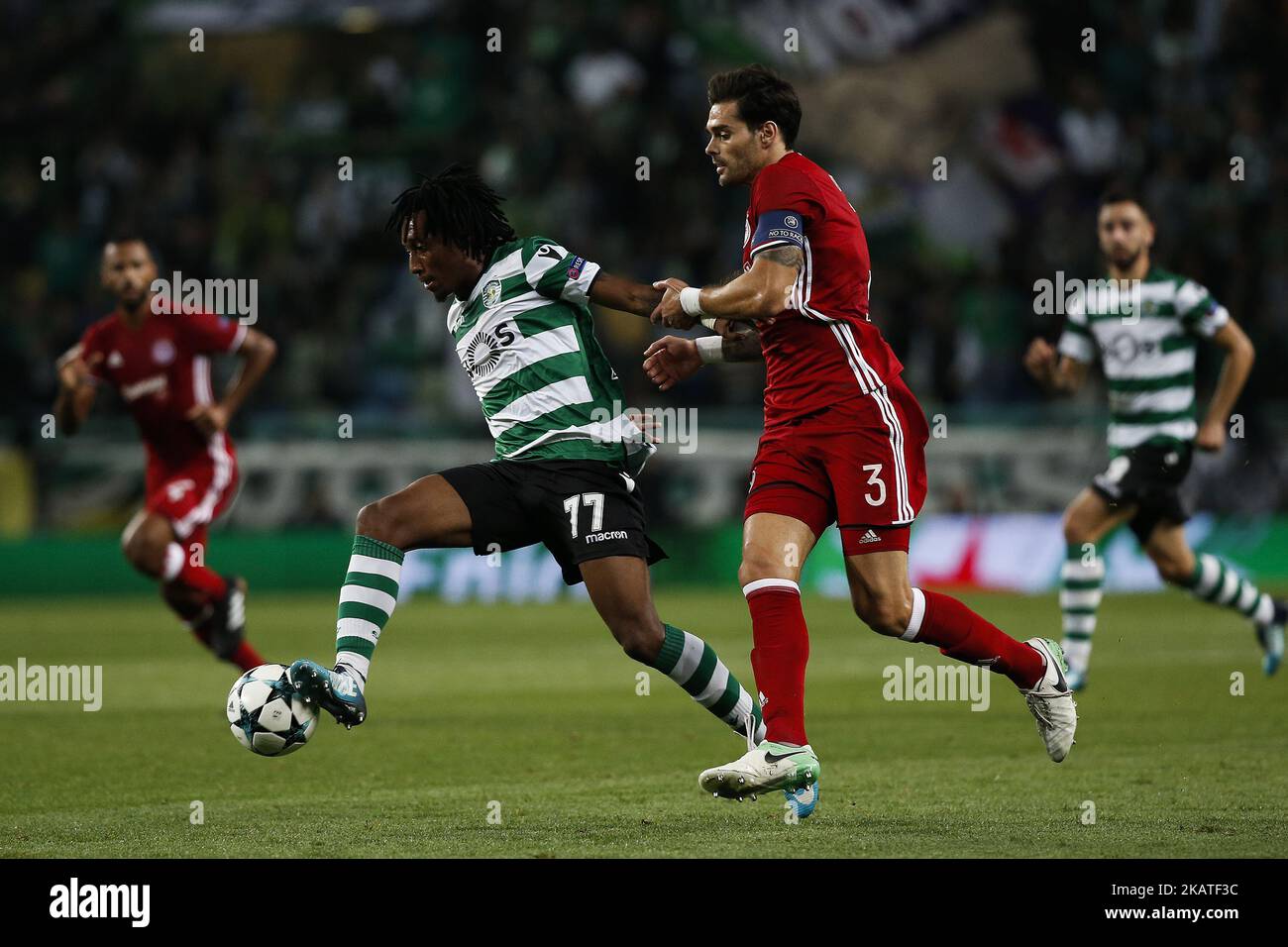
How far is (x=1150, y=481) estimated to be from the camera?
959 centimetres

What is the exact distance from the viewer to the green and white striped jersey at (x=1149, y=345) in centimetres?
959

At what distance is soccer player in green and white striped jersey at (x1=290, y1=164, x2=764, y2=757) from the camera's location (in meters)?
6.07

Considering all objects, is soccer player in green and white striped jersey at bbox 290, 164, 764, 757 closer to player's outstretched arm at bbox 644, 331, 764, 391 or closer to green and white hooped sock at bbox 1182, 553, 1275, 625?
player's outstretched arm at bbox 644, 331, 764, 391

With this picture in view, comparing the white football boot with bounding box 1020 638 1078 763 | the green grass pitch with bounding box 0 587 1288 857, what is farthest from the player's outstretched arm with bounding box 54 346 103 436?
the white football boot with bounding box 1020 638 1078 763

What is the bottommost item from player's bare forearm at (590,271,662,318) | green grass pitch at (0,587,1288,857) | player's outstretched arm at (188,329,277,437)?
green grass pitch at (0,587,1288,857)

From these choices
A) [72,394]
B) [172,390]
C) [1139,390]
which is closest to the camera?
[72,394]

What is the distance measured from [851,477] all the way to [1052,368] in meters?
3.19

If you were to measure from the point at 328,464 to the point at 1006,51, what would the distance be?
10216 millimetres

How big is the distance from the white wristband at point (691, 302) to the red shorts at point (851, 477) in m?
0.56

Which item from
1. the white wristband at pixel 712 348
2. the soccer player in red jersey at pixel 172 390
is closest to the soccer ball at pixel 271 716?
the white wristband at pixel 712 348

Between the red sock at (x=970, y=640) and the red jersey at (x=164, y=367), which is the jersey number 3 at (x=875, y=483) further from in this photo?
the red jersey at (x=164, y=367)

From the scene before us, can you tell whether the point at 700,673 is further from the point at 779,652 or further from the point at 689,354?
the point at 689,354

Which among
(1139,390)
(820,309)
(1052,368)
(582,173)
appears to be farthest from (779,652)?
(582,173)
